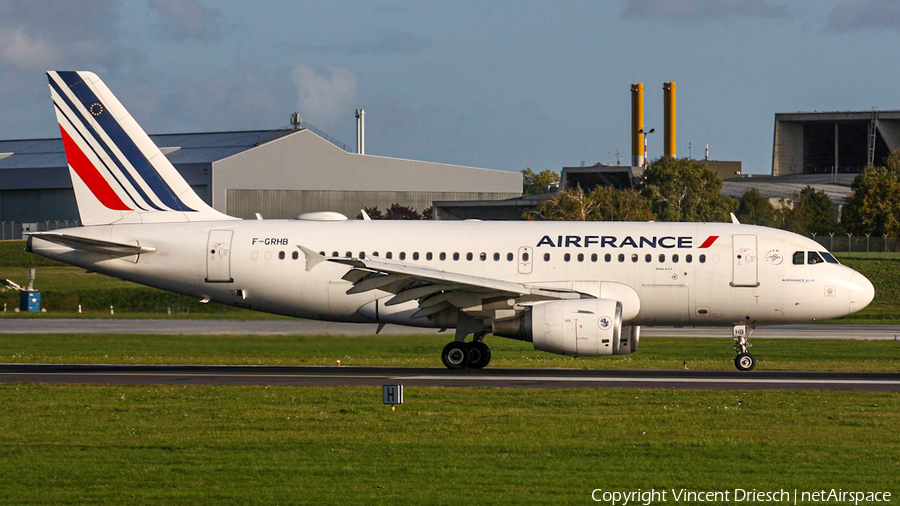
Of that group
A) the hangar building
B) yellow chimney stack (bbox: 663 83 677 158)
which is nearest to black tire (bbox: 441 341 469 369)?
the hangar building

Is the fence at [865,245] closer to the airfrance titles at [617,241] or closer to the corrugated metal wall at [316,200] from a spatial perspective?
the corrugated metal wall at [316,200]

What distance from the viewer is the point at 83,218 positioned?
31.4 meters

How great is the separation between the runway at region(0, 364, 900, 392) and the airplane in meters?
1.16

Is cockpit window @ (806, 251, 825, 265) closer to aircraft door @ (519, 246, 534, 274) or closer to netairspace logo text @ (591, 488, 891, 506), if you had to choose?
aircraft door @ (519, 246, 534, 274)

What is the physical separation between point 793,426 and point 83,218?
68.4 feet

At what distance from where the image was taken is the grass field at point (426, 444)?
45.1ft

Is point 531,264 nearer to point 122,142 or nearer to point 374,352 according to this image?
point 374,352

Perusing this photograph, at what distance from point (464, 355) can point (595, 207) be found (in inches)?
2168

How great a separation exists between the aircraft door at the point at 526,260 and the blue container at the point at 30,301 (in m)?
38.7

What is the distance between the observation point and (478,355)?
94.1ft

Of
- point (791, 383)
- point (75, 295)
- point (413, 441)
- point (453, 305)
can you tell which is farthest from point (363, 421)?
point (75, 295)

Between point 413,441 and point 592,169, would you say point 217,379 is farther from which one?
point 592,169

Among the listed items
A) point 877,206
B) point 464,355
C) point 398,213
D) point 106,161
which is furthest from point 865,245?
point 106,161

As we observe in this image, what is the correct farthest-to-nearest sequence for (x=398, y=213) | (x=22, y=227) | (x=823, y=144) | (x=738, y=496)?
(x=823, y=144)
(x=398, y=213)
(x=22, y=227)
(x=738, y=496)
